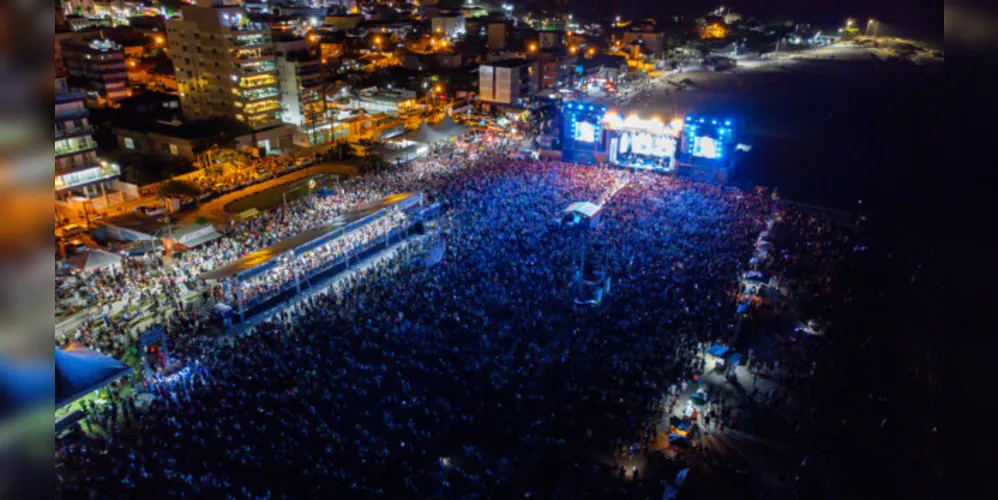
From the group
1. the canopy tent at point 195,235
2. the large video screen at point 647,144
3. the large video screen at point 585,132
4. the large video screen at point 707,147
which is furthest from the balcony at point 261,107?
the large video screen at point 707,147

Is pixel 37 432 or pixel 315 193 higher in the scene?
pixel 37 432

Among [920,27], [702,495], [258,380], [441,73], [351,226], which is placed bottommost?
[702,495]

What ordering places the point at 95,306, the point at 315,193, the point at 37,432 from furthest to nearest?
the point at 315,193 → the point at 95,306 → the point at 37,432

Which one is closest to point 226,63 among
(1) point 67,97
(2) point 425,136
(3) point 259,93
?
(3) point 259,93

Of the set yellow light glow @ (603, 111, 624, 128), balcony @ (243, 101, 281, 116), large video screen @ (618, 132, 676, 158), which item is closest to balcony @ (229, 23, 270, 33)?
balcony @ (243, 101, 281, 116)

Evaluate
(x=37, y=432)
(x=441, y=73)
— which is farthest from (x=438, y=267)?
(x=441, y=73)

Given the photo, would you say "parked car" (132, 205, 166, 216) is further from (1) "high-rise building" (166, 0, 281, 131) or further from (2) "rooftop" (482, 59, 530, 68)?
(2) "rooftop" (482, 59, 530, 68)

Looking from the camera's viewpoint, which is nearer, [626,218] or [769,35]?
[626,218]

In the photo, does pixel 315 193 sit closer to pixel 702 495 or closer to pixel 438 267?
pixel 438 267
